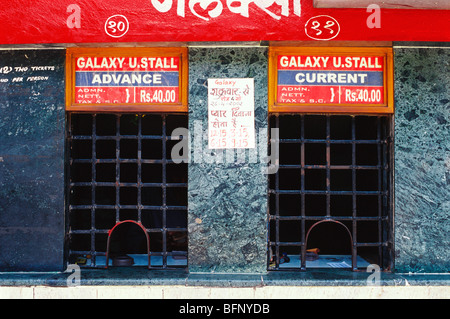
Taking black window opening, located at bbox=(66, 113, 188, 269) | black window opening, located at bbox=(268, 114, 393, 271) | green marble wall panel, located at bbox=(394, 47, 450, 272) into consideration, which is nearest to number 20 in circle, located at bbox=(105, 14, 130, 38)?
black window opening, located at bbox=(66, 113, 188, 269)

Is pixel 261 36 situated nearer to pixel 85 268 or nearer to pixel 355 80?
pixel 355 80

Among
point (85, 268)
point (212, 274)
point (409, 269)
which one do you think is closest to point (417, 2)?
point (409, 269)

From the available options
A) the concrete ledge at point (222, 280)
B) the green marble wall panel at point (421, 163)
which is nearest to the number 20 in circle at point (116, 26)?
the concrete ledge at point (222, 280)

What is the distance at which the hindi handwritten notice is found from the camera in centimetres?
418

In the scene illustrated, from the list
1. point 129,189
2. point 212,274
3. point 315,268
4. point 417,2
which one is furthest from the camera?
point 129,189

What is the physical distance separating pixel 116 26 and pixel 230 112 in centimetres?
155

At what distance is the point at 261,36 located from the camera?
396 cm

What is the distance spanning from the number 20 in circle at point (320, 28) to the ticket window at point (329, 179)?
0.32 m

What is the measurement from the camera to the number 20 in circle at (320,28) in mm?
3955

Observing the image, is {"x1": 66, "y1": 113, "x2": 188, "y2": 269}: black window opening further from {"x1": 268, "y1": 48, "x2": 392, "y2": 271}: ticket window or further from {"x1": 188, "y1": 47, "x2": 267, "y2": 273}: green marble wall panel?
{"x1": 268, "y1": 48, "x2": 392, "y2": 271}: ticket window

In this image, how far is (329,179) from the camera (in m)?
4.35

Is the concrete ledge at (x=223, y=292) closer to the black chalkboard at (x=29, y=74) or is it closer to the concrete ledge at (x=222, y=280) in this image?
the concrete ledge at (x=222, y=280)

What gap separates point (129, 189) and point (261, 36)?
2.95m

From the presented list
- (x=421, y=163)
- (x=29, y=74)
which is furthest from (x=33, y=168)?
(x=421, y=163)
